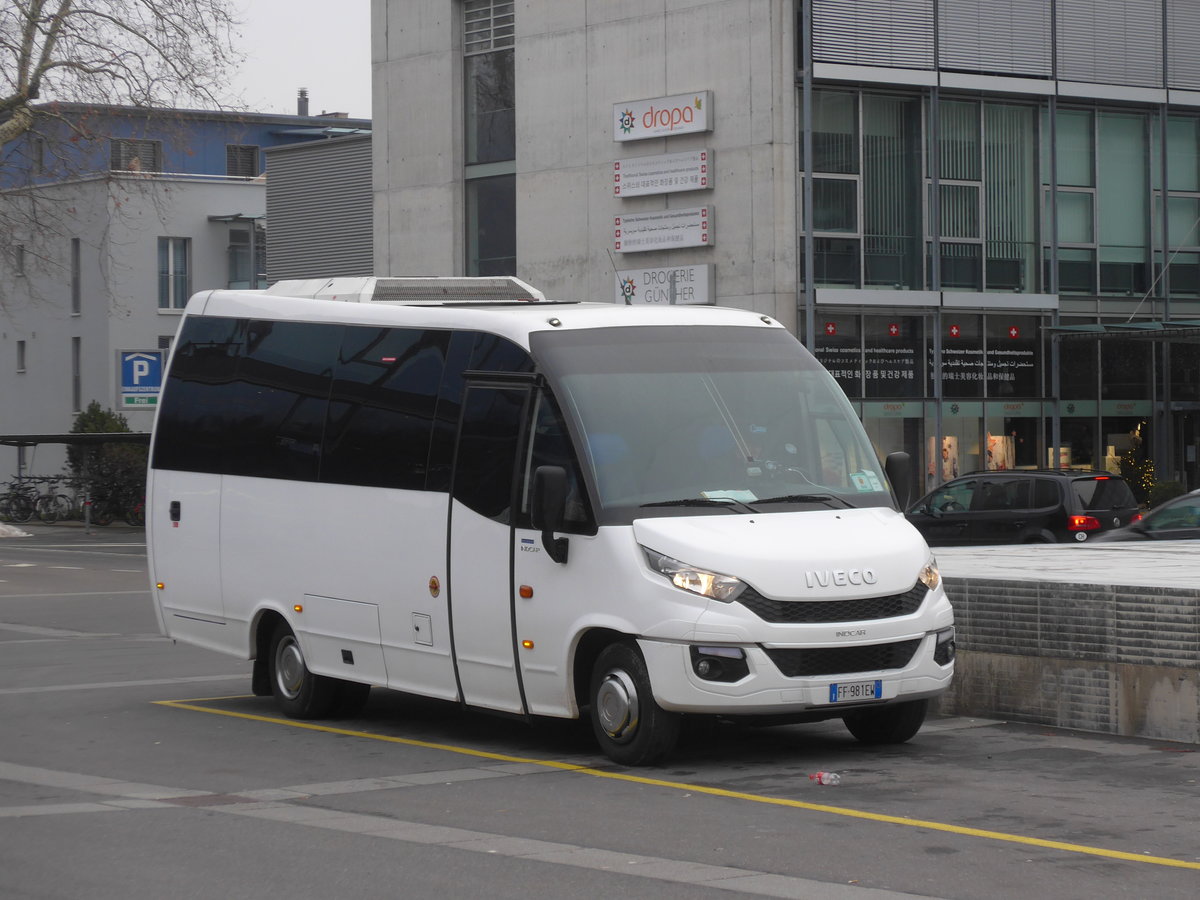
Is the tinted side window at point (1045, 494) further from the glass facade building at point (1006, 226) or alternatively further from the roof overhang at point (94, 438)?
the roof overhang at point (94, 438)

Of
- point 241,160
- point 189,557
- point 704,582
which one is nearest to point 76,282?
point 241,160

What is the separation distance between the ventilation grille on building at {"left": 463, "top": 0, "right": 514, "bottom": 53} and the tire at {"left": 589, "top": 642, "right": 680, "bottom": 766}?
34117mm

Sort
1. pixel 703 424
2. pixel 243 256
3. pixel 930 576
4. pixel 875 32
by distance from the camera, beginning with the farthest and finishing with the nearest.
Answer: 1. pixel 243 256
2. pixel 875 32
3. pixel 703 424
4. pixel 930 576

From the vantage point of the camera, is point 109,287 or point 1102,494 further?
point 109,287

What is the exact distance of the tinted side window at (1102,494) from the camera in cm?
2475

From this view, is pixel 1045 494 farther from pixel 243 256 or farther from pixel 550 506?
pixel 243 256

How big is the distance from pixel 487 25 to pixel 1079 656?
3426 centimetres

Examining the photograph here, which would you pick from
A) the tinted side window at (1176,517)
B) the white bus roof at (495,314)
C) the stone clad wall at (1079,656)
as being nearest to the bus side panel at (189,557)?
the white bus roof at (495,314)

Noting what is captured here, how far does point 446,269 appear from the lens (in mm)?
44094

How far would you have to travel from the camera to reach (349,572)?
11.9 m

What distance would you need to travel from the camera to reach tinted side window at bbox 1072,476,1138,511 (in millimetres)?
24750

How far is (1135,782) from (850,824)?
77.8 inches

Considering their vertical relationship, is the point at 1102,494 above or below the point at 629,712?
above

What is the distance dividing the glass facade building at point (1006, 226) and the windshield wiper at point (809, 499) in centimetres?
2523
